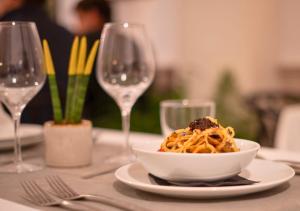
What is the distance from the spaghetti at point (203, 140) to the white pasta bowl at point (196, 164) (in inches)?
1.2

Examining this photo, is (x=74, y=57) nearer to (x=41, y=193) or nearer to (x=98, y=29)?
(x=41, y=193)

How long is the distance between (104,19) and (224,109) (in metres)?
Answer: 1.09

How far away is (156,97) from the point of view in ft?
13.4

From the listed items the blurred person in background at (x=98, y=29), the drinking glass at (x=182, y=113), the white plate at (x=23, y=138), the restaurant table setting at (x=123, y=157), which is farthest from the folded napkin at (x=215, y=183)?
the blurred person in background at (x=98, y=29)

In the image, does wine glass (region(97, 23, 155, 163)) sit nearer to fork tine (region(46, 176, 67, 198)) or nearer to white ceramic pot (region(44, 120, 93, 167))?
white ceramic pot (region(44, 120, 93, 167))

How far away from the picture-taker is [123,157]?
113cm

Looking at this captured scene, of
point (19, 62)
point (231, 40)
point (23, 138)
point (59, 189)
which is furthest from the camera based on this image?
point (231, 40)

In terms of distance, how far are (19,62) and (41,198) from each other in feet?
0.98

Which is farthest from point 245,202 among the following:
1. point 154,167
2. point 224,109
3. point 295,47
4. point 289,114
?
point 295,47

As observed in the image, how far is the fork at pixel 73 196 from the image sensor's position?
0.70 meters

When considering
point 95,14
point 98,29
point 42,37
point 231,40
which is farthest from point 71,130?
point 231,40

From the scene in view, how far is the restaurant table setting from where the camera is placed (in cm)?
76

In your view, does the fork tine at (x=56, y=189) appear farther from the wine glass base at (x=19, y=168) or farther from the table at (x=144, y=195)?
the wine glass base at (x=19, y=168)

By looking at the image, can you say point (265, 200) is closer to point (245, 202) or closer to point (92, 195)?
point (245, 202)
